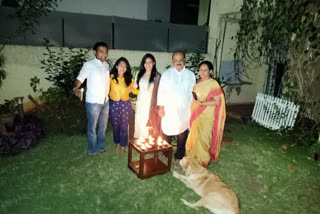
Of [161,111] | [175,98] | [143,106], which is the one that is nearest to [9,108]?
[143,106]

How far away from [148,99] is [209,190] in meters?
1.89

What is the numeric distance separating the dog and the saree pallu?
521 millimetres

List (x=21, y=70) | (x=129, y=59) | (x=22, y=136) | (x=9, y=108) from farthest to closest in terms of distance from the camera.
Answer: (x=129, y=59) → (x=21, y=70) → (x=9, y=108) → (x=22, y=136)

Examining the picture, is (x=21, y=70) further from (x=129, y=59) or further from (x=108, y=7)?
(x=108, y=7)

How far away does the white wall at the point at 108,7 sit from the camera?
8047mm

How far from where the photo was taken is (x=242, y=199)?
3373 mm

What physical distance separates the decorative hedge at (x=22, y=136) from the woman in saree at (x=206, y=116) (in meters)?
3.07

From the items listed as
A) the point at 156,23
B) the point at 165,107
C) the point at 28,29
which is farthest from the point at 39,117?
the point at 156,23

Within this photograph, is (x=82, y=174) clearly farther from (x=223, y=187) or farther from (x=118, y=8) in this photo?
(x=118, y=8)

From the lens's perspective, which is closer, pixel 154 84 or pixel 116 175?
pixel 116 175

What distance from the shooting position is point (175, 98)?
390 cm

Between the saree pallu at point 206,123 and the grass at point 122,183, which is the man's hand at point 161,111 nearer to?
the saree pallu at point 206,123

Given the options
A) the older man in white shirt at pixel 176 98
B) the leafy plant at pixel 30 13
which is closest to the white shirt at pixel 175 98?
the older man in white shirt at pixel 176 98

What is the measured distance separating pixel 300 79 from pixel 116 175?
170 inches
